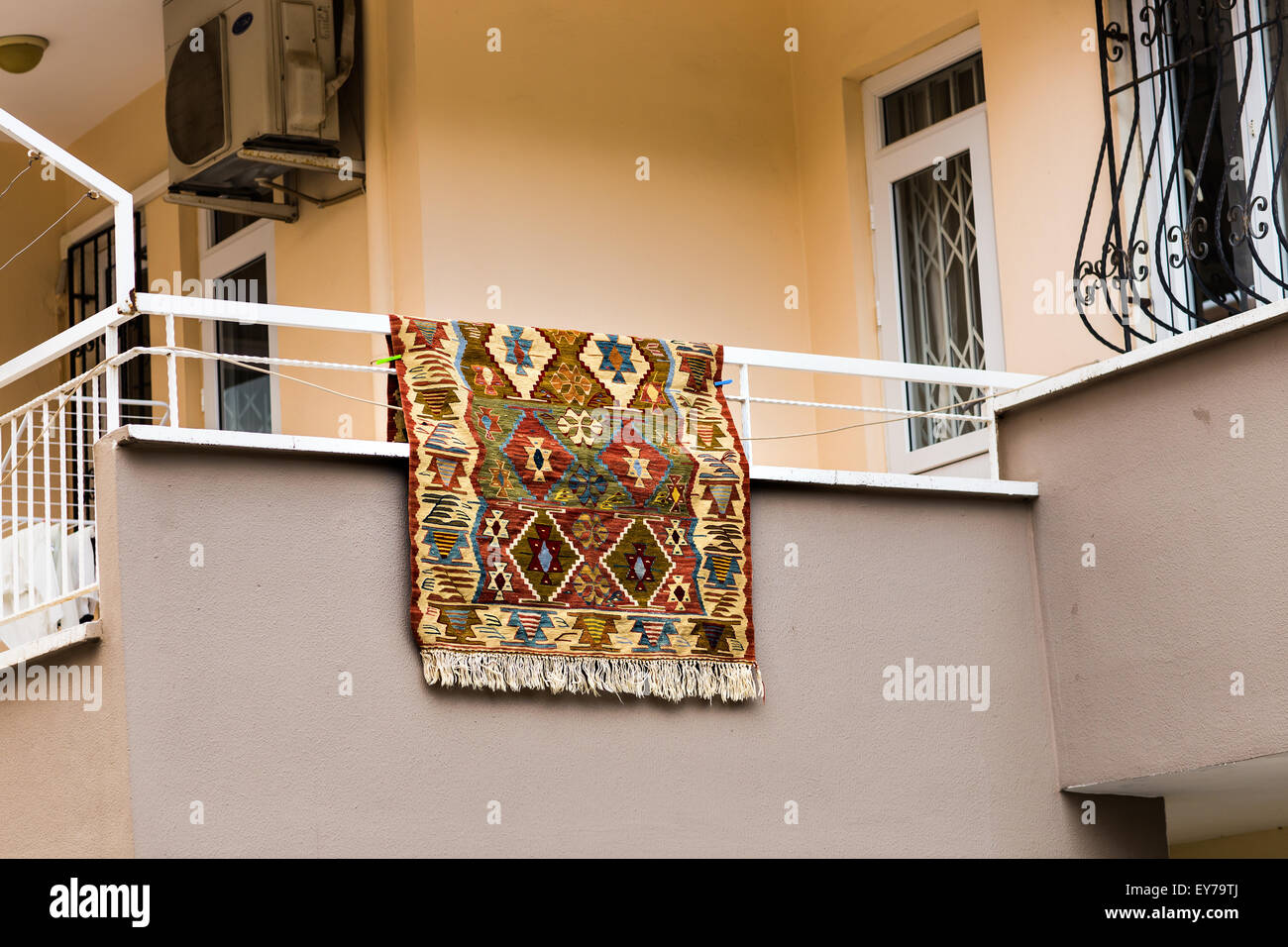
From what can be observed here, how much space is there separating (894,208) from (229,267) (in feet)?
9.41

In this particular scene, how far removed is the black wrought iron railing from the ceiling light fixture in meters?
4.33

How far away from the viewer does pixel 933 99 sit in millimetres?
7293

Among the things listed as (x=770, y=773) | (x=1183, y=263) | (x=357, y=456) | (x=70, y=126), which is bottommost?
(x=770, y=773)

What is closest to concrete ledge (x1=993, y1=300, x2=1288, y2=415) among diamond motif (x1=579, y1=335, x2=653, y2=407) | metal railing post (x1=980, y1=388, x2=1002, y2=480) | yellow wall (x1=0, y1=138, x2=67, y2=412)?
metal railing post (x1=980, y1=388, x2=1002, y2=480)

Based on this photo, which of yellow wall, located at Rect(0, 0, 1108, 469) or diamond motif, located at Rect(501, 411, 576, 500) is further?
yellow wall, located at Rect(0, 0, 1108, 469)

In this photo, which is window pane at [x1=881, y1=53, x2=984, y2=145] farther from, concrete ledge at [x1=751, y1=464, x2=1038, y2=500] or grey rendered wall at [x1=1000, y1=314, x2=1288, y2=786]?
concrete ledge at [x1=751, y1=464, x2=1038, y2=500]

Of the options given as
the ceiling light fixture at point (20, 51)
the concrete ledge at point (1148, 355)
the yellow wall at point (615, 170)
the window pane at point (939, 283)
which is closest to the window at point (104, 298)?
the ceiling light fixture at point (20, 51)

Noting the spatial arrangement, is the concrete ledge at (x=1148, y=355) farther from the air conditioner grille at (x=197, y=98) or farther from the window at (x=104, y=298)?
the window at (x=104, y=298)

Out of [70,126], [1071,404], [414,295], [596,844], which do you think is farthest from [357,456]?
[70,126]

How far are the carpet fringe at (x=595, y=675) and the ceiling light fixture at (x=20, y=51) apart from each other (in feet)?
13.4

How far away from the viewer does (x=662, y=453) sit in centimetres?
538

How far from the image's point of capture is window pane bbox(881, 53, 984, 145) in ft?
23.3
